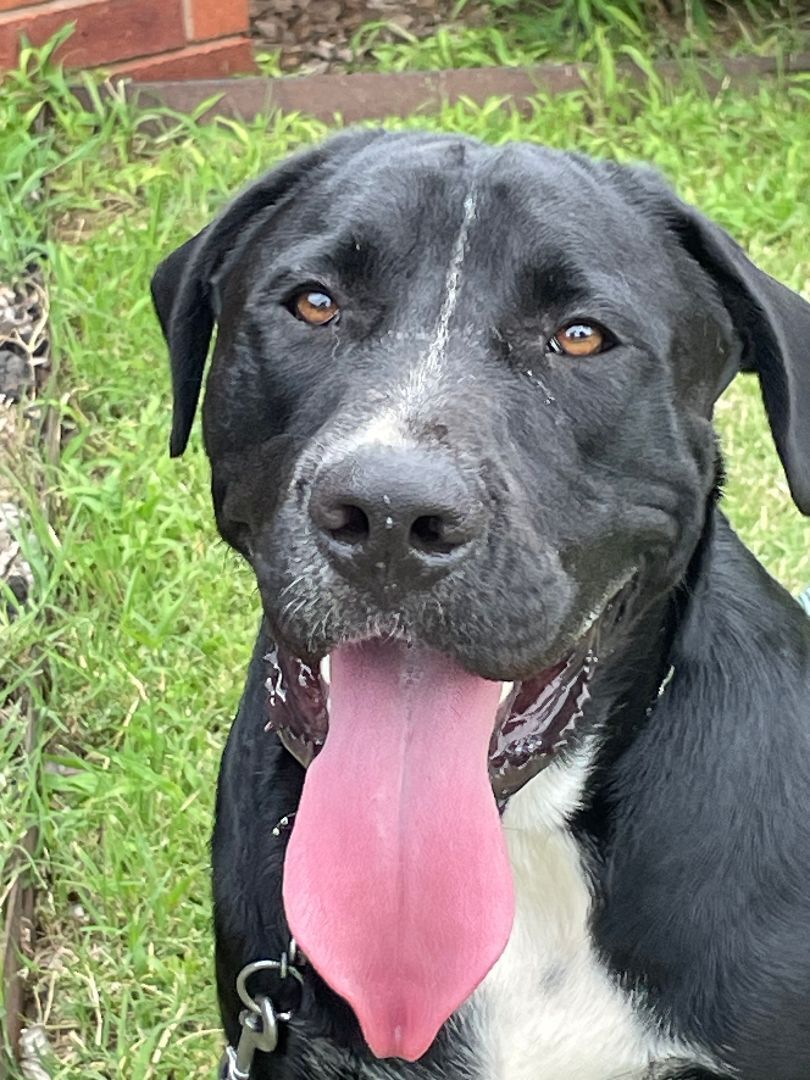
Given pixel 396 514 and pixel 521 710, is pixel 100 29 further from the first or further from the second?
pixel 396 514

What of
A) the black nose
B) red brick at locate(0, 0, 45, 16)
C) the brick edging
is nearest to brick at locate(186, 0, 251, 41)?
the brick edging

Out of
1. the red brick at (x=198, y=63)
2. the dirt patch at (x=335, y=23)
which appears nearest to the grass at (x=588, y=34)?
the dirt patch at (x=335, y=23)

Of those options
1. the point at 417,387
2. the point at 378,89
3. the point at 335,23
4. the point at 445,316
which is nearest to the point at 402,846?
the point at 417,387

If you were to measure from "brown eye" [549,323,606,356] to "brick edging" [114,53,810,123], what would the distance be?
3623 millimetres

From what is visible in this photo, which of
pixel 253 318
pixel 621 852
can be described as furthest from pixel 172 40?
pixel 621 852

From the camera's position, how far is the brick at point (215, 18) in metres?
5.61

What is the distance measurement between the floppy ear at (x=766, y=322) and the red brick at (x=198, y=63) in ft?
12.2

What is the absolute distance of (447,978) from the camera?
204cm

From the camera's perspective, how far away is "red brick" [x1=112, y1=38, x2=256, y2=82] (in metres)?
5.60

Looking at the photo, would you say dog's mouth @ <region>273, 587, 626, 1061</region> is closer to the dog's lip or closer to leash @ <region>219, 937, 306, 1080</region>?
the dog's lip

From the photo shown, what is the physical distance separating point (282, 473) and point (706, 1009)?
96cm

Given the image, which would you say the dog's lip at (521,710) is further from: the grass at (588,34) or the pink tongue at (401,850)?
the grass at (588,34)

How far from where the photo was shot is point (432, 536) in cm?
183

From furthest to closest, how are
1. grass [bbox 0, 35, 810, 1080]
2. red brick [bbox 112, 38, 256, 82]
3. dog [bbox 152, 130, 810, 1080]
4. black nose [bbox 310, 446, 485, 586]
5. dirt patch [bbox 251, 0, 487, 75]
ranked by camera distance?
dirt patch [bbox 251, 0, 487, 75] → red brick [bbox 112, 38, 256, 82] → grass [bbox 0, 35, 810, 1080] → dog [bbox 152, 130, 810, 1080] → black nose [bbox 310, 446, 485, 586]
